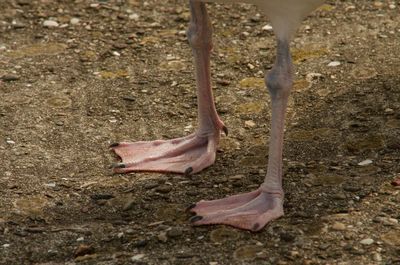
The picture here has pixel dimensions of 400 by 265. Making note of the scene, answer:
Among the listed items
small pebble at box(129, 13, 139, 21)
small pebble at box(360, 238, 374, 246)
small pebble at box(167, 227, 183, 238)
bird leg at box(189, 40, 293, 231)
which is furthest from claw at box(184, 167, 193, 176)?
small pebble at box(129, 13, 139, 21)

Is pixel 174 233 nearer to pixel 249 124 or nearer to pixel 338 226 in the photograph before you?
pixel 338 226

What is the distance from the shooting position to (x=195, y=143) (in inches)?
246

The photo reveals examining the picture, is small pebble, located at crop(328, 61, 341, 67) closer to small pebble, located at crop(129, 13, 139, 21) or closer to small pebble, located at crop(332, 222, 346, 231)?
small pebble, located at crop(129, 13, 139, 21)

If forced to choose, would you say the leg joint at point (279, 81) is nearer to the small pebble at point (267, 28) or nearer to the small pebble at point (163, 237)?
the small pebble at point (163, 237)

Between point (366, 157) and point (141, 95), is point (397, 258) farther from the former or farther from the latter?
point (141, 95)

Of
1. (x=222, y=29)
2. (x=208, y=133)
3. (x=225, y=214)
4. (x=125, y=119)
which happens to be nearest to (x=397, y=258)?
(x=225, y=214)

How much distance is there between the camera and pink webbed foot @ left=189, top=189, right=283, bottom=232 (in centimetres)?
532

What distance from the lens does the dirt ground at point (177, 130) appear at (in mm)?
5195

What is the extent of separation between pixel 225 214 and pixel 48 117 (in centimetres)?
182

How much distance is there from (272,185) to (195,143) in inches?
35.2

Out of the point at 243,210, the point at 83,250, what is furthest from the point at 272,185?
the point at 83,250

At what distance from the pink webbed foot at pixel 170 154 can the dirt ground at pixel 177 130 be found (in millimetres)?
63

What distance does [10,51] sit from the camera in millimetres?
7645

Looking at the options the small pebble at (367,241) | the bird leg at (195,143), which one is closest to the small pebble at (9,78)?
the bird leg at (195,143)
